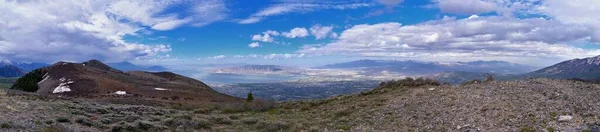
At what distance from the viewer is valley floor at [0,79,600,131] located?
16500 millimetres

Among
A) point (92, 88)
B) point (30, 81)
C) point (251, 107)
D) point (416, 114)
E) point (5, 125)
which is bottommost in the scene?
point (251, 107)

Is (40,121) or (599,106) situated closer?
(599,106)

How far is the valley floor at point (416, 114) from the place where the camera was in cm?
1650

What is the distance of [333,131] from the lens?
20328mm

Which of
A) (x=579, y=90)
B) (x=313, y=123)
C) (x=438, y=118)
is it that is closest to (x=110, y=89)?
(x=313, y=123)

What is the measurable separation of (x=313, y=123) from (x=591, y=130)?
42.6 feet

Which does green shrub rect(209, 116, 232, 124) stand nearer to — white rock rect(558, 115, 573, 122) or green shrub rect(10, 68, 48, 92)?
white rock rect(558, 115, 573, 122)

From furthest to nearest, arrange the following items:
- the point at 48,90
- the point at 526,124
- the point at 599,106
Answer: the point at 48,90, the point at 599,106, the point at 526,124

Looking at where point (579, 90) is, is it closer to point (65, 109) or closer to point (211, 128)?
point (211, 128)

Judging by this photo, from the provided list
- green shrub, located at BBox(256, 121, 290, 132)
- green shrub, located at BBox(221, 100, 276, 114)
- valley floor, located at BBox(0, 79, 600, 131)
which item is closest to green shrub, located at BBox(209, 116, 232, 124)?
valley floor, located at BBox(0, 79, 600, 131)

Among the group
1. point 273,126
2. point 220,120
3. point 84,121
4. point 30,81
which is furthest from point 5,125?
point 30,81

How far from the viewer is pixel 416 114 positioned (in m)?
21.1

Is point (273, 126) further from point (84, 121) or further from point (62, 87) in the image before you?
point (62, 87)

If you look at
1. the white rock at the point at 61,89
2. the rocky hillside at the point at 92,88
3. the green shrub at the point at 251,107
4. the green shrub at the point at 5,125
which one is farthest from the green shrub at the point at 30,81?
the green shrub at the point at 5,125
